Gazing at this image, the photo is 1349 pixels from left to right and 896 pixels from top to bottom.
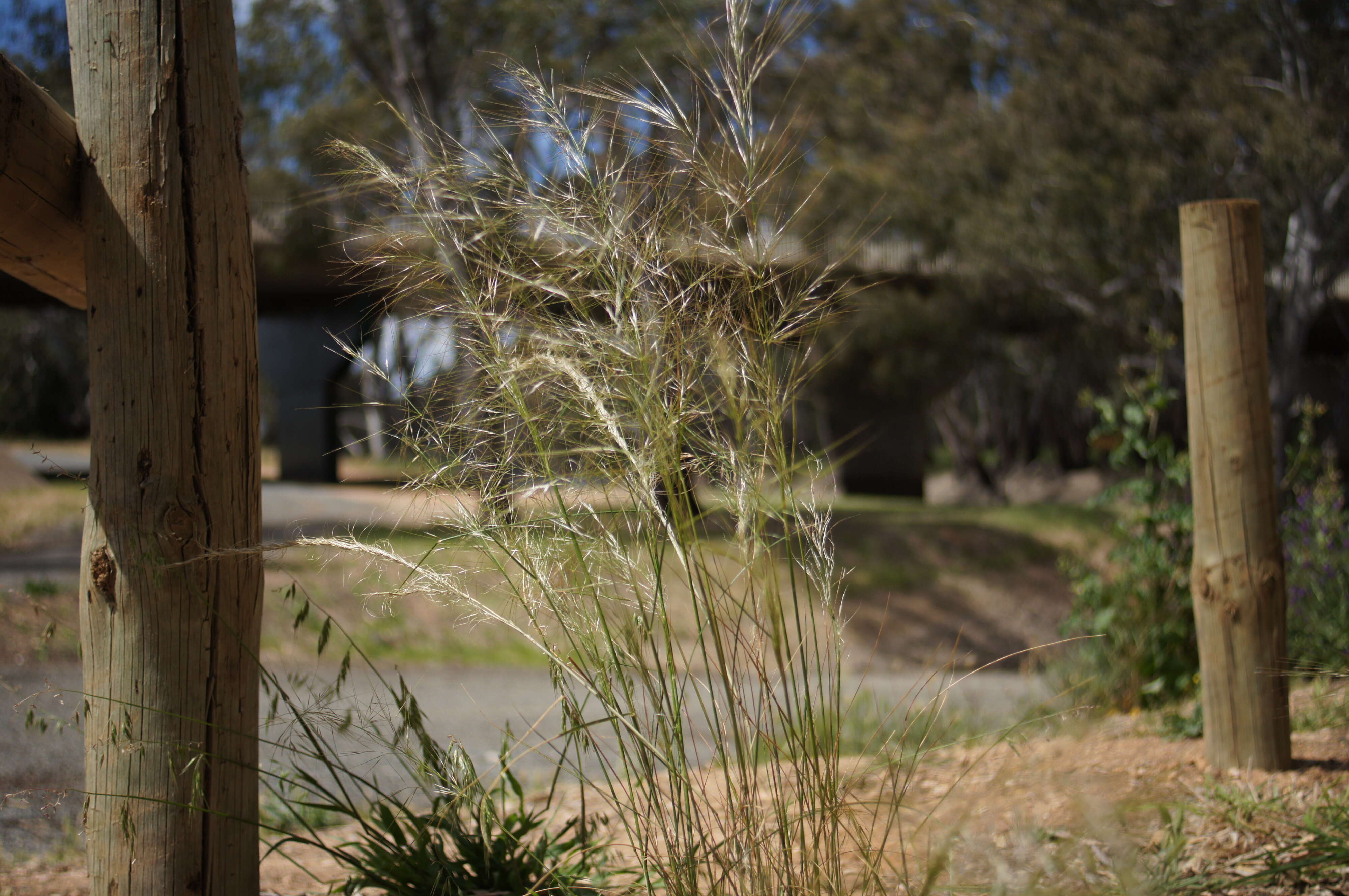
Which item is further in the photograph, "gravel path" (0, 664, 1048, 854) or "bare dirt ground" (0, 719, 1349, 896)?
"gravel path" (0, 664, 1048, 854)

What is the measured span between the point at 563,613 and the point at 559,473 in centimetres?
35

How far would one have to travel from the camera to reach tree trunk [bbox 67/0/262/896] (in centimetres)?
190

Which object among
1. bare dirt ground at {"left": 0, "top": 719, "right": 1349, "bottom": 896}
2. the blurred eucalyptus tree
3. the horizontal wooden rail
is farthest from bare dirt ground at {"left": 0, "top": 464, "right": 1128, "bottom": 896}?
the blurred eucalyptus tree

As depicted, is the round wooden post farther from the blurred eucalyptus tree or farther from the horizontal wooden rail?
the blurred eucalyptus tree

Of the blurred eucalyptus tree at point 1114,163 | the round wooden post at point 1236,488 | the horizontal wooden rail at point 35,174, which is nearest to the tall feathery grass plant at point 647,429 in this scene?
the horizontal wooden rail at point 35,174

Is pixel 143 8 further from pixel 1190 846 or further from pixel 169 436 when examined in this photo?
pixel 1190 846

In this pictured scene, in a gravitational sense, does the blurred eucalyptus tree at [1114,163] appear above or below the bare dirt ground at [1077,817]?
above

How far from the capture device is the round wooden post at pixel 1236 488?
2998 millimetres

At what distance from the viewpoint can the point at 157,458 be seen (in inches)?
75.3

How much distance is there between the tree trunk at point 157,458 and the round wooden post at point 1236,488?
2727 mm

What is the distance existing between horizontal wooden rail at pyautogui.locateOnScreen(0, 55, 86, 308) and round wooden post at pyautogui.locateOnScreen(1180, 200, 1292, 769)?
9.69 ft

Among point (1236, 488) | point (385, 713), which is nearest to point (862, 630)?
point (1236, 488)

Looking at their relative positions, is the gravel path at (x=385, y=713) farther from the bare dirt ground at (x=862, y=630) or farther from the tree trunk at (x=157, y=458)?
the tree trunk at (x=157, y=458)

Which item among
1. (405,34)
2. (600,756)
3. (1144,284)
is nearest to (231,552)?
(600,756)
